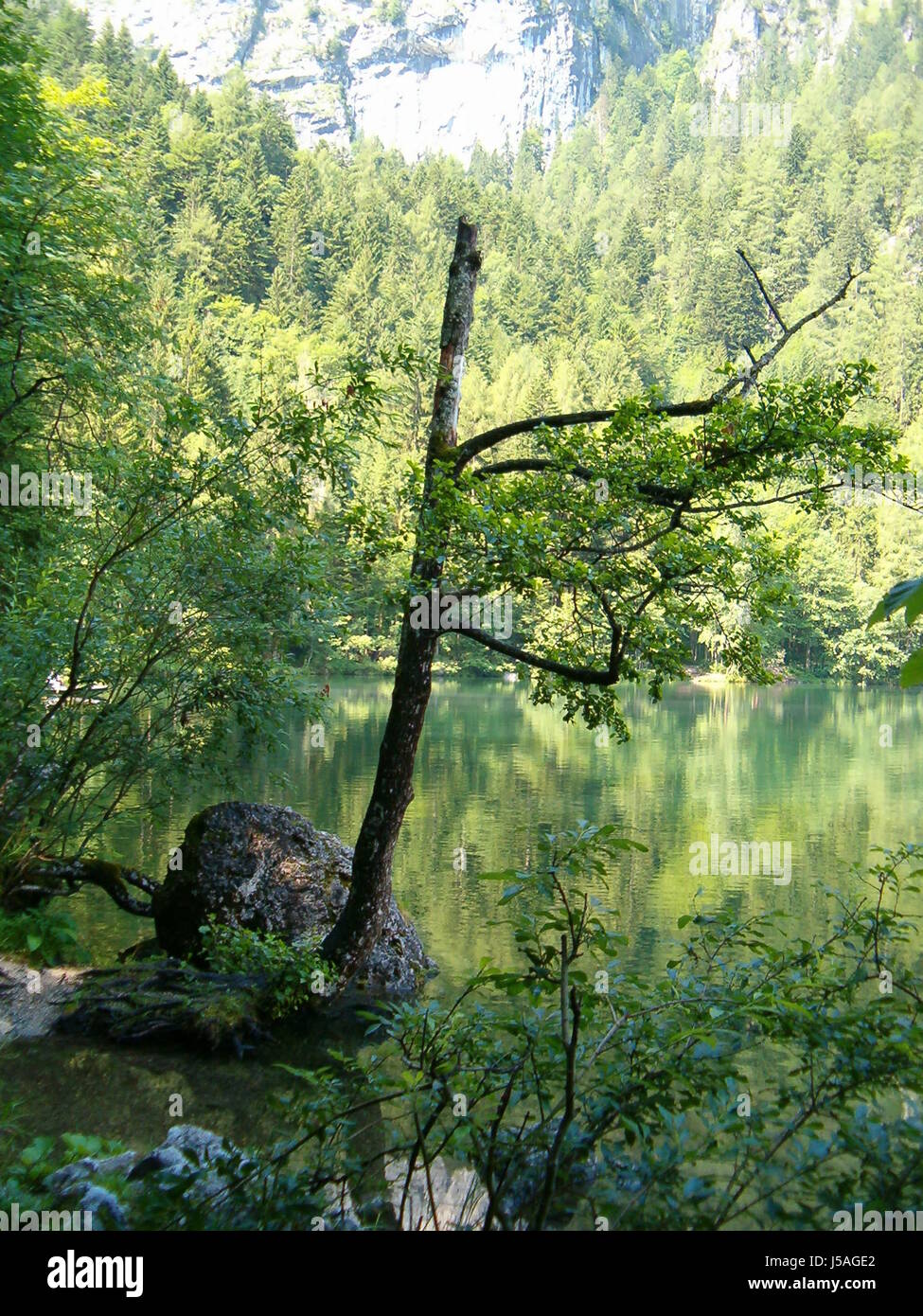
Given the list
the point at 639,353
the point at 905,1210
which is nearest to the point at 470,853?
the point at 905,1210

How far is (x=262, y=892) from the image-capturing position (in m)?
9.85

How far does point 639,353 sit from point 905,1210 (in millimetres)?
107046

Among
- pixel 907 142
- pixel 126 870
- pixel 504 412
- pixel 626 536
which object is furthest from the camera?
pixel 907 142

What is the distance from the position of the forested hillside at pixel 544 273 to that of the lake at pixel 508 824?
21.9 metres

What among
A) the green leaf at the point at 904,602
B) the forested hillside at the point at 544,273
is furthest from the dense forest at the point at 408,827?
the forested hillside at the point at 544,273

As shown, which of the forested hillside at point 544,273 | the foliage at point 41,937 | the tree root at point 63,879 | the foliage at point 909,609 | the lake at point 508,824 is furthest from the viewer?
the forested hillside at point 544,273

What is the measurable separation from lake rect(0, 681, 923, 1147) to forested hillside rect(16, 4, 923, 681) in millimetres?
21937

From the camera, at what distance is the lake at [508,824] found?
745 cm

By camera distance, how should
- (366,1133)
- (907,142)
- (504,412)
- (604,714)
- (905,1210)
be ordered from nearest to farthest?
(905,1210) → (366,1133) → (604,714) → (504,412) → (907,142)

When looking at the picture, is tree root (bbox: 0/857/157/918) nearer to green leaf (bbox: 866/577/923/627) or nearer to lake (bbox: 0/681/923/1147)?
lake (bbox: 0/681/923/1147)

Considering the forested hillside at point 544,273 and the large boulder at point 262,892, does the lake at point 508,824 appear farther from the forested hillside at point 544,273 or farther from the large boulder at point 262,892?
the forested hillside at point 544,273

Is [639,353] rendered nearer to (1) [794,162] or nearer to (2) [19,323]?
(1) [794,162]

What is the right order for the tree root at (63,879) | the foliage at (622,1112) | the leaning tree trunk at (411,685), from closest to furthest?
the foliage at (622,1112) < the leaning tree trunk at (411,685) < the tree root at (63,879)

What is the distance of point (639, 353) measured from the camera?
104062mm
